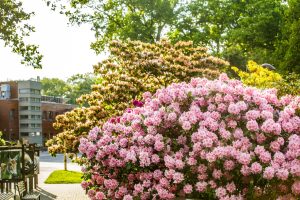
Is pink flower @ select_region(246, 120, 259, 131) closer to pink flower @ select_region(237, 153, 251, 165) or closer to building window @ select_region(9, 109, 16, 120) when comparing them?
pink flower @ select_region(237, 153, 251, 165)

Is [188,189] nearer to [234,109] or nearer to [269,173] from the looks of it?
[269,173]

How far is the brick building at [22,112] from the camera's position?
84938 mm

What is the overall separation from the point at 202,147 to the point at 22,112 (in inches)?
3258

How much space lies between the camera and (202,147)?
22.5 ft

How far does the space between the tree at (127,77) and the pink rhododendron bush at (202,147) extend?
29.2 feet

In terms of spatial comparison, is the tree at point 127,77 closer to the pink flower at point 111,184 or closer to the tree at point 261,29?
the pink flower at point 111,184

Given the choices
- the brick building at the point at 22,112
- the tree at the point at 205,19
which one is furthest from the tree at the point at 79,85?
the tree at the point at 205,19

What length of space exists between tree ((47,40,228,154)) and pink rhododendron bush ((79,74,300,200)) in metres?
8.90

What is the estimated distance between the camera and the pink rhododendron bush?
664 centimetres

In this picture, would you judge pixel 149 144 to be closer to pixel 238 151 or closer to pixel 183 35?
pixel 238 151

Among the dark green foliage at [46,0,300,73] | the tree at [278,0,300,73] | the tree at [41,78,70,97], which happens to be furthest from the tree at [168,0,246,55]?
the tree at [41,78,70,97]

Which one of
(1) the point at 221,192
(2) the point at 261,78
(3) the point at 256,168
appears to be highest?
(2) the point at 261,78

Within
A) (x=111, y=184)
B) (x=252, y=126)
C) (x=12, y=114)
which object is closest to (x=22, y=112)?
(x=12, y=114)

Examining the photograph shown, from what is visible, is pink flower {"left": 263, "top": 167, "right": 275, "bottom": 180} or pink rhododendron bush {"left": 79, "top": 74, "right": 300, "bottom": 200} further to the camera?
pink rhododendron bush {"left": 79, "top": 74, "right": 300, "bottom": 200}
